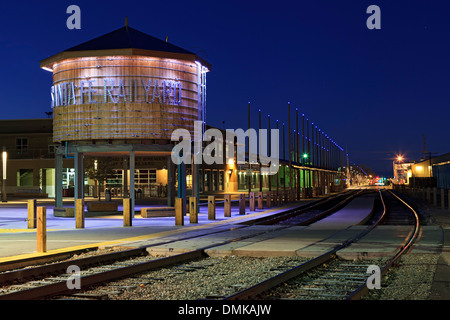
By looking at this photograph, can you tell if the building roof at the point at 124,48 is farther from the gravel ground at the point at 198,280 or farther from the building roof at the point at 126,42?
the gravel ground at the point at 198,280

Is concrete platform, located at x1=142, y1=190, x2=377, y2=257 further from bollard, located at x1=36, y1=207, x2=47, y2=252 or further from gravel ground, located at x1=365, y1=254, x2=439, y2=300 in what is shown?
bollard, located at x1=36, y1=207, x2=47, y2=252

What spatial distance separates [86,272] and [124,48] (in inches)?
691

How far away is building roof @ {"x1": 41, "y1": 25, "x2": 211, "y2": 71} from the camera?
89.5 feet

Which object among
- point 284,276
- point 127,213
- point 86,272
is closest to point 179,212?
point 127,213

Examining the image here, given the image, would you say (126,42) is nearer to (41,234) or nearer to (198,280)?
(41,234)

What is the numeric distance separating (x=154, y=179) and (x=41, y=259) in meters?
55.9

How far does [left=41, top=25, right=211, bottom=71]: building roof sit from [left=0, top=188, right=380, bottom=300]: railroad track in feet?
49.1

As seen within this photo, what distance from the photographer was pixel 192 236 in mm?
17922

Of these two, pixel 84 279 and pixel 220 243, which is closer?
pixel 84 279

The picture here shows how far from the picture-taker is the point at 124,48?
2738 cm

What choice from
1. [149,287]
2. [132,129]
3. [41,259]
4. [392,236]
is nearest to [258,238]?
[392,236]

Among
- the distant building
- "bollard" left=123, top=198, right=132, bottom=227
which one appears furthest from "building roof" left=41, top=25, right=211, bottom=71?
the distant building
